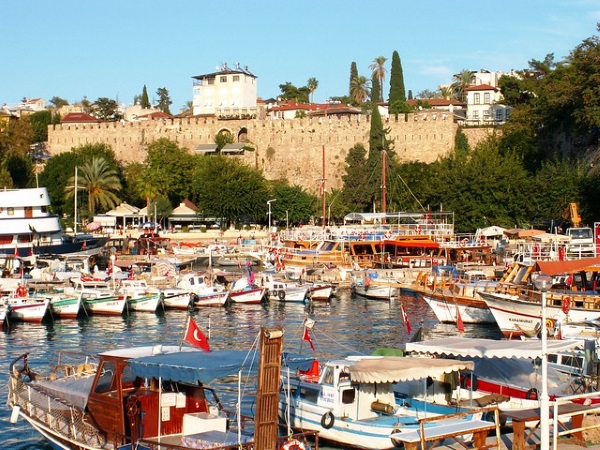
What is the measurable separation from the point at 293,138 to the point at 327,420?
58477 mm

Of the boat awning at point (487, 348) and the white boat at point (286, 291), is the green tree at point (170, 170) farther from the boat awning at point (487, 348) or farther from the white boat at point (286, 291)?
the boat awning at point (487, 348)

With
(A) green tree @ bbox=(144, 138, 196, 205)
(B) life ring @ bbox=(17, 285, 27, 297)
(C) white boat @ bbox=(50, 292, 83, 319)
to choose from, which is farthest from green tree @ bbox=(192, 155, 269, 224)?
(C) white boat @ bbox=(50, 292, 83, 319)

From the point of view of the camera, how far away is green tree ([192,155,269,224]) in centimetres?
6669

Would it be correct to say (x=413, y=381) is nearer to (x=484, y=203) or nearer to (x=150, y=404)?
(x=150, y=404)

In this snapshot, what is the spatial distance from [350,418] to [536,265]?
1614 centimetres

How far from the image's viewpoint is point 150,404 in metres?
15.5

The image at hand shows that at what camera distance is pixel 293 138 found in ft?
245

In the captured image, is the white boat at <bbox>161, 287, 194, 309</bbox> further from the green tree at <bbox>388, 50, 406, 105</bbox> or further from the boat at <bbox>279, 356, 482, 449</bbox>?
the green tree at <bbox>388, 50, 406, 105</bbox>

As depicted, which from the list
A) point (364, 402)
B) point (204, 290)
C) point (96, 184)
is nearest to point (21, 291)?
point (204, 290)

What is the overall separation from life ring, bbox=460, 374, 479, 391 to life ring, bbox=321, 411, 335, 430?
9.01 ft

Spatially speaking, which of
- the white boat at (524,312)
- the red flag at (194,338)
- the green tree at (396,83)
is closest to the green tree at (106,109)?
the green tree at (396,83)

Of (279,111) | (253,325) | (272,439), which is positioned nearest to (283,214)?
(279,111)

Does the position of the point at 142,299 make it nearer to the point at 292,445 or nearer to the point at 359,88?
the point at 292,445

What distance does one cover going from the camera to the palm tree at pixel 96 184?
230 feet
